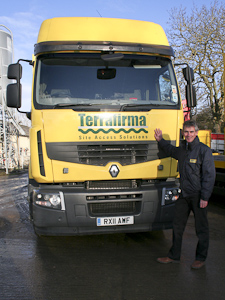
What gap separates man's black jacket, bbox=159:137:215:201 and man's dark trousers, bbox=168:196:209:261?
0.14 m

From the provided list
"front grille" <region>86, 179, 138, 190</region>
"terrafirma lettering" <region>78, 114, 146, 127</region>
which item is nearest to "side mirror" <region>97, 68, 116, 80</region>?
"terrafirma lettering" <region>78, 114, 146, 127</region>

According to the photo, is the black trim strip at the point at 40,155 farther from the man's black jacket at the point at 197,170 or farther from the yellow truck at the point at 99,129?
the man's black jacket at the point at 197,170

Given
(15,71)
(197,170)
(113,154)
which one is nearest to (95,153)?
(113,154)

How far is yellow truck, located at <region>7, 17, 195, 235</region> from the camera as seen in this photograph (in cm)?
416

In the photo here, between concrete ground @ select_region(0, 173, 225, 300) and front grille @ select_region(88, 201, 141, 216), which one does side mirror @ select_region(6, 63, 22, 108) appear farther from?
concrete ground @ select_region(0, 173, 225, 300)

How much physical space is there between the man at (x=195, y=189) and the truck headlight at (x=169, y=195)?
285mm

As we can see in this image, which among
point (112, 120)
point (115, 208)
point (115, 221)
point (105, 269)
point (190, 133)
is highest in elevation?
point (112, 120)

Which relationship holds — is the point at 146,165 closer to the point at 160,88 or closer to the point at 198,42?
the point at 160,88

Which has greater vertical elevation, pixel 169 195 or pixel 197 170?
pixel 197 170

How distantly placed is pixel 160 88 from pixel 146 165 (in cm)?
133

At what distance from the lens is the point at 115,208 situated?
168 inches

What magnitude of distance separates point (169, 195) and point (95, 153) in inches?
48.2

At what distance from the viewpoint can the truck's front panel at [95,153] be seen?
414cm

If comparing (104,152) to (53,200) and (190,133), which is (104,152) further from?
(190,133)
